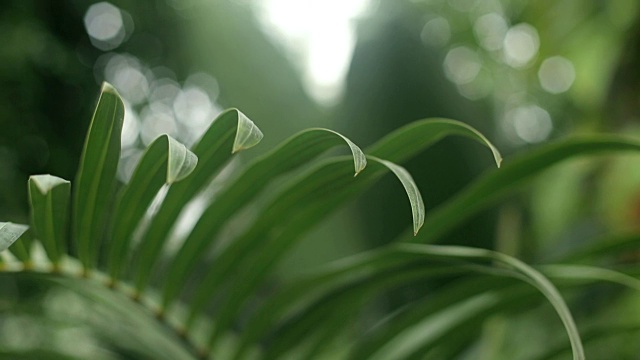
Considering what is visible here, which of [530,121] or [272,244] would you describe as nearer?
[272,244]

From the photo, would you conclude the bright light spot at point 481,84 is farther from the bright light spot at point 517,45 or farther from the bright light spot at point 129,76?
the bright light spot at point 129,76

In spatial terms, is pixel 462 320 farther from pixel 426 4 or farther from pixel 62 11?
pixel 62 11

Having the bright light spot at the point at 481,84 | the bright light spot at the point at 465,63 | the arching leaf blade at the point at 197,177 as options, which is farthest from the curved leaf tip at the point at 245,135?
the bright light spot at the point at 465,63

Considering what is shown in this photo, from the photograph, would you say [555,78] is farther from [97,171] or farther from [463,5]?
[97,171]

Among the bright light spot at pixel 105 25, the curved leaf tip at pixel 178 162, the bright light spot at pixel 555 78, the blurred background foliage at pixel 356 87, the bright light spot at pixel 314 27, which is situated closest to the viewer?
the curved leaf tip at pixel 178 162

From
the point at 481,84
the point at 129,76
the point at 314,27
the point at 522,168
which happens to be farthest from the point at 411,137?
the point at 129,76

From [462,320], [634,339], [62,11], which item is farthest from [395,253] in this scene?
[62,11]

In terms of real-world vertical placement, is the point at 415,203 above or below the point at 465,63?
→ below
